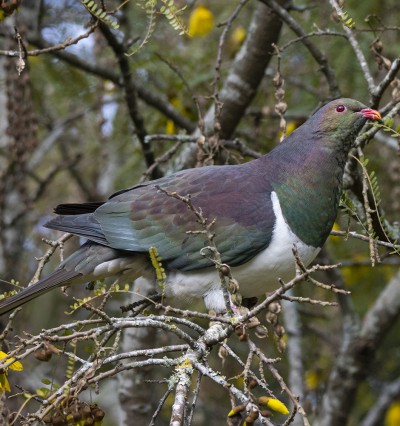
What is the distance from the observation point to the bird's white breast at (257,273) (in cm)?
323

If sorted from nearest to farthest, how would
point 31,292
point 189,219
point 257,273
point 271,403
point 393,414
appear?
point 271,403, point 31,292, point 257,273, point 189,219, point 393,414

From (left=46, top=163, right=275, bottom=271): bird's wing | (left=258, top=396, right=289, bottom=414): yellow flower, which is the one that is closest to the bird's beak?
(left=46, top=163, right=275, bottom=271): bird's wing

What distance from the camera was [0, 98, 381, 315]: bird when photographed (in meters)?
3.27

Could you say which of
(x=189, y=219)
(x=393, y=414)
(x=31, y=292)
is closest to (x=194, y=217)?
(x=189, y=219)

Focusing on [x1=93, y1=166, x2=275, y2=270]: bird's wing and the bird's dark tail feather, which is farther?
[x1=93, y1=166, x2=275, y2=270]: bird's wing

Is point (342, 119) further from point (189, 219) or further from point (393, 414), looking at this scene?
point (393, 414)

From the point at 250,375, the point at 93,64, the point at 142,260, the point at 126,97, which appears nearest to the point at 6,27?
the point at 93,64

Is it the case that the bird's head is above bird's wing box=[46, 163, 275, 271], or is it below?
above

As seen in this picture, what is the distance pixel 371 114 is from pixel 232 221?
70 centimetres

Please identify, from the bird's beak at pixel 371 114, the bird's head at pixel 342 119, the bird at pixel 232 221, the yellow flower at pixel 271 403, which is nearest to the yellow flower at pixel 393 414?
the bird at pixel 232 221

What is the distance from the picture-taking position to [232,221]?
131 inches

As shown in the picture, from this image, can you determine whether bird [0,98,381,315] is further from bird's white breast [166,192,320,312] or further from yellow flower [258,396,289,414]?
yellow flower [258,396,289,414]

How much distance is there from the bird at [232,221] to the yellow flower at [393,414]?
246 cm

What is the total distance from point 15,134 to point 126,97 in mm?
597
